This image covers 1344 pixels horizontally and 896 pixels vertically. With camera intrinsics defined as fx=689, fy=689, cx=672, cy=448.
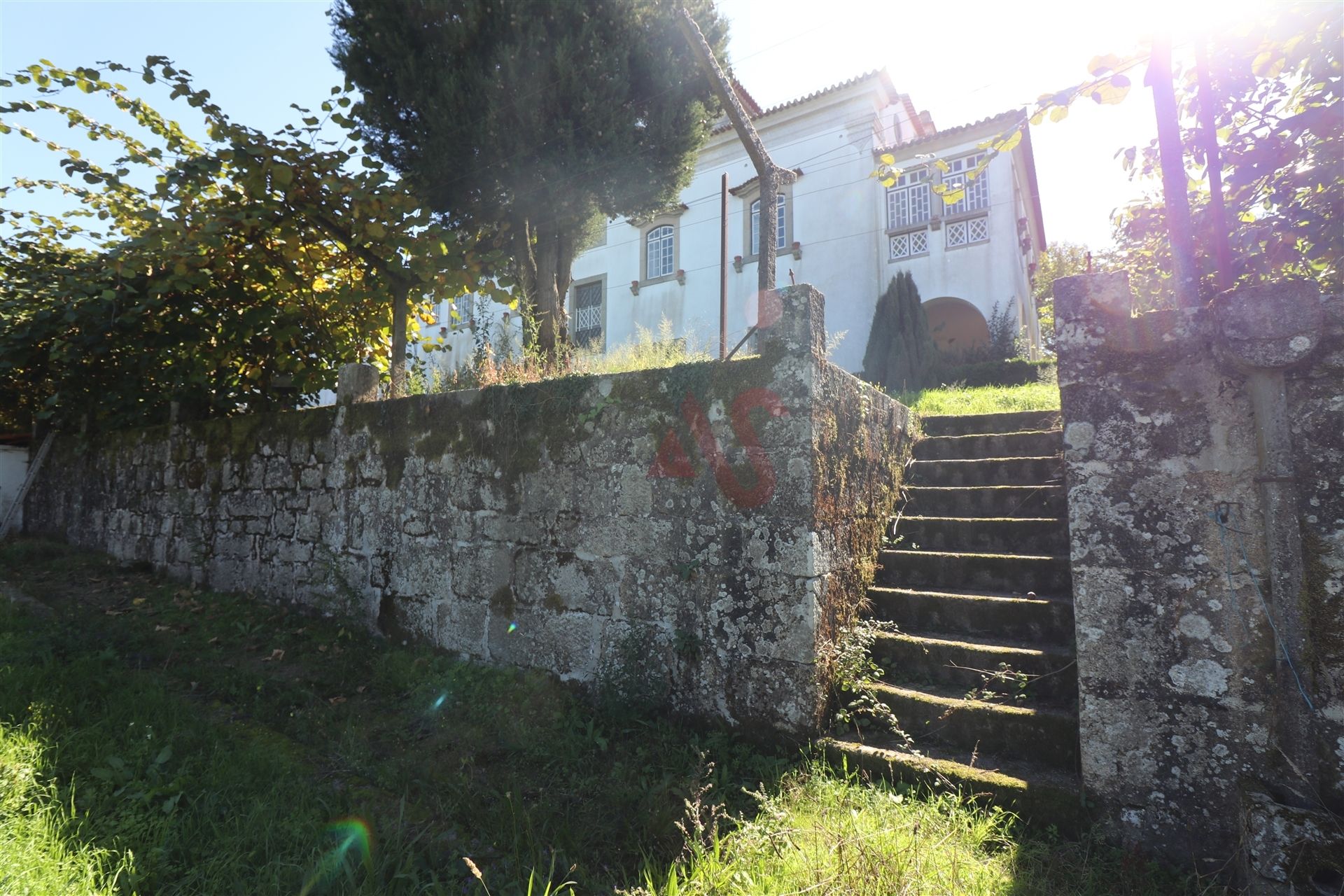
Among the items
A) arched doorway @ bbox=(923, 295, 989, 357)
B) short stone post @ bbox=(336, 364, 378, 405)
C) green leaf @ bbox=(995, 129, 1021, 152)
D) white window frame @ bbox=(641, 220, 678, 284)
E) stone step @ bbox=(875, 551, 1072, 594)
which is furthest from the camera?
white window frame @ bbox=(641, 220, 678, 284)

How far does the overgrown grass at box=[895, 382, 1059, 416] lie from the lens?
23.2 ft

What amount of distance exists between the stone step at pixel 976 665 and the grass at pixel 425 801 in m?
0.72

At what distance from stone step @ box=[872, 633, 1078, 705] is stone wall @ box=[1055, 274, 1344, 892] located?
548 millimetres

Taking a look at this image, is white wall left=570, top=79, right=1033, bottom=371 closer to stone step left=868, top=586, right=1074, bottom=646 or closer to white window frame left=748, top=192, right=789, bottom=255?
white window frame left=748, top=192, right=789, bottom=255

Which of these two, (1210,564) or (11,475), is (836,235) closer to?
(1210,564)

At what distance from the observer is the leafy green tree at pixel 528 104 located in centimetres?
659

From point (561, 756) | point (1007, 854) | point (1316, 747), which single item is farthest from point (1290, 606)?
point (561, 756)

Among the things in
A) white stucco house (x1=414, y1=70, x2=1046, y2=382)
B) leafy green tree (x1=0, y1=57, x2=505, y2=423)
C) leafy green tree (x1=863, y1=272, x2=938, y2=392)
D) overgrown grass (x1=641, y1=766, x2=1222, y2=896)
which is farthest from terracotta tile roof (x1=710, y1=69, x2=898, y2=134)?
overgrown grass (x1=641, y1=766, x2=1222, y2=896)

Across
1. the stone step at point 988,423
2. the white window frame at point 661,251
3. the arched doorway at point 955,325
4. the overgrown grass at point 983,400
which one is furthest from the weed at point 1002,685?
the white window frame at point 661,251

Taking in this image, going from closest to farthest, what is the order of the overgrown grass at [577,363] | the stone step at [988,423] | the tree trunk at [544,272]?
the overgrown grass at [577,363] < the stone step at [988,423] < the tree trunk at [544,272]

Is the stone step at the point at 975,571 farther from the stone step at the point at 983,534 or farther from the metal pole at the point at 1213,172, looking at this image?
the metal pole at the point at 1213,172

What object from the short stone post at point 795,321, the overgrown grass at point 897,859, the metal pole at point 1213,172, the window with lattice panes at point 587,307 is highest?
the window with lattice panes at point 587,307

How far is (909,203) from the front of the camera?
14461 mm

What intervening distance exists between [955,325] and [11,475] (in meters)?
17.4
